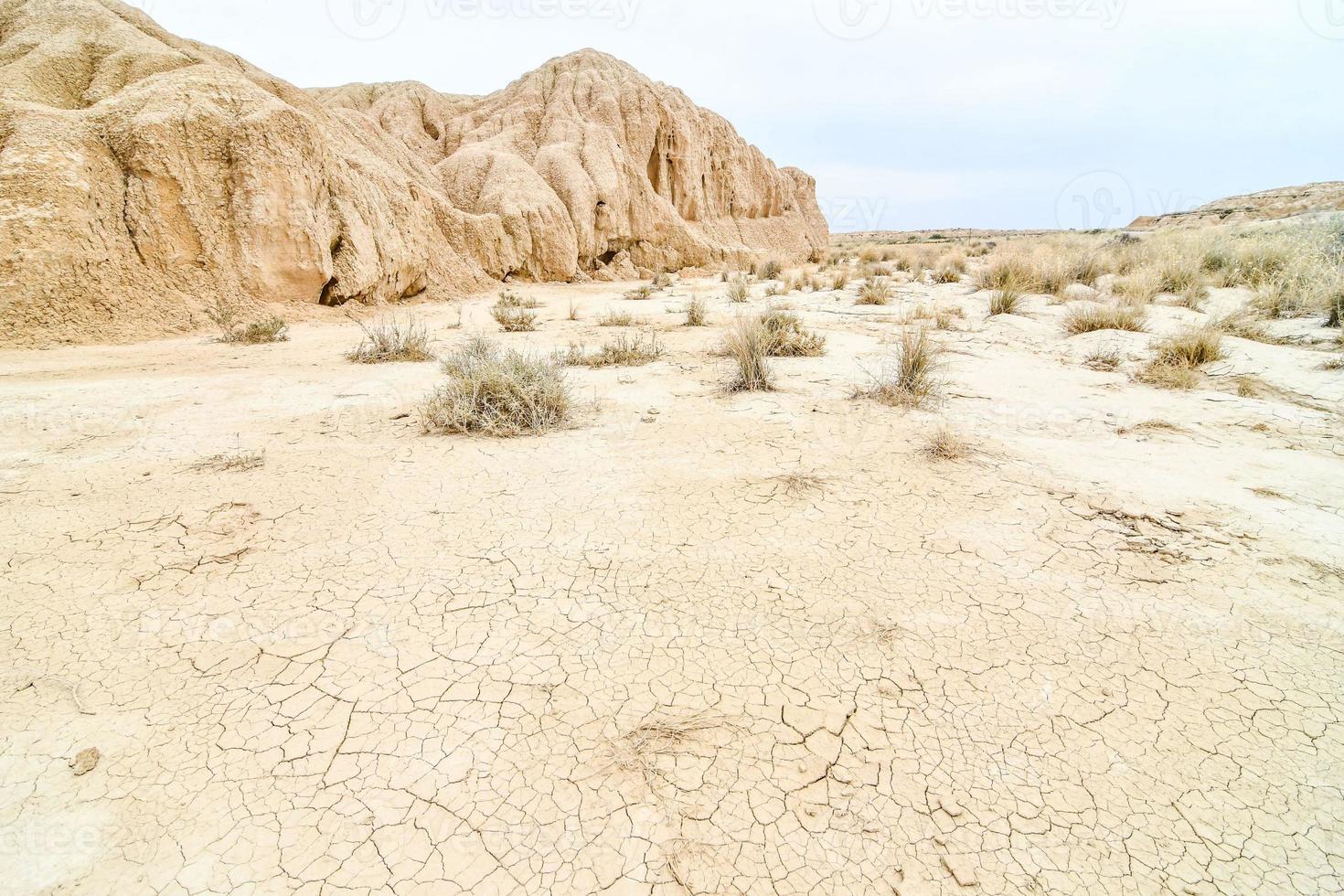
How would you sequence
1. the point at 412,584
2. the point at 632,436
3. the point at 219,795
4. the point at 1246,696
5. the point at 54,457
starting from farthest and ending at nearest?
1. the point at 632,436
2. the point at 54,457
3. the point at 412,584
4. the point at 1246,696
5. the point at 219,795

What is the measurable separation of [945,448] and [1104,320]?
4670 millimetres

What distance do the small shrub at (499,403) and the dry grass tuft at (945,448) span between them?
2.21 meters

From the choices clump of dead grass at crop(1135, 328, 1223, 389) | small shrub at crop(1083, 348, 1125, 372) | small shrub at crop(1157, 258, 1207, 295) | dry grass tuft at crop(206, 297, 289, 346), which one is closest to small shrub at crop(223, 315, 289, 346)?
dry grass tuft at crop(206, 297, 289, 346)

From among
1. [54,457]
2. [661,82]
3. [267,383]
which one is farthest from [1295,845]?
[661,82]

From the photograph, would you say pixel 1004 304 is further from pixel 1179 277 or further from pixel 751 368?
pixel 751 368

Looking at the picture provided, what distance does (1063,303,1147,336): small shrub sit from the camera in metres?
6.01

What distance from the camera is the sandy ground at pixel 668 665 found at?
48.6 inches

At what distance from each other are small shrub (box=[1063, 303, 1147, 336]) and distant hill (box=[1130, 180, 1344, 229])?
2185 cm

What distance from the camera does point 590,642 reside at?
1795 mm

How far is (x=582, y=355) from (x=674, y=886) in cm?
476

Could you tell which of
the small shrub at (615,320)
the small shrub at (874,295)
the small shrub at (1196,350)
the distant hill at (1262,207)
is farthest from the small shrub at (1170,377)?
the distant hill at (1262,207)

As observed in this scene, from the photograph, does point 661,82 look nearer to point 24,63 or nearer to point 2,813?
point 24,63

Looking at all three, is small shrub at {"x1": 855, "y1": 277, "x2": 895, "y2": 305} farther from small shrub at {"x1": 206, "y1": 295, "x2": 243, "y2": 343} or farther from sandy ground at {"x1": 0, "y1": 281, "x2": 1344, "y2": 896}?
small shrub at {"x1": 206, "y1": 295, "x2": 243, "y2": 343}

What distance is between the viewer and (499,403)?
3.57 m
